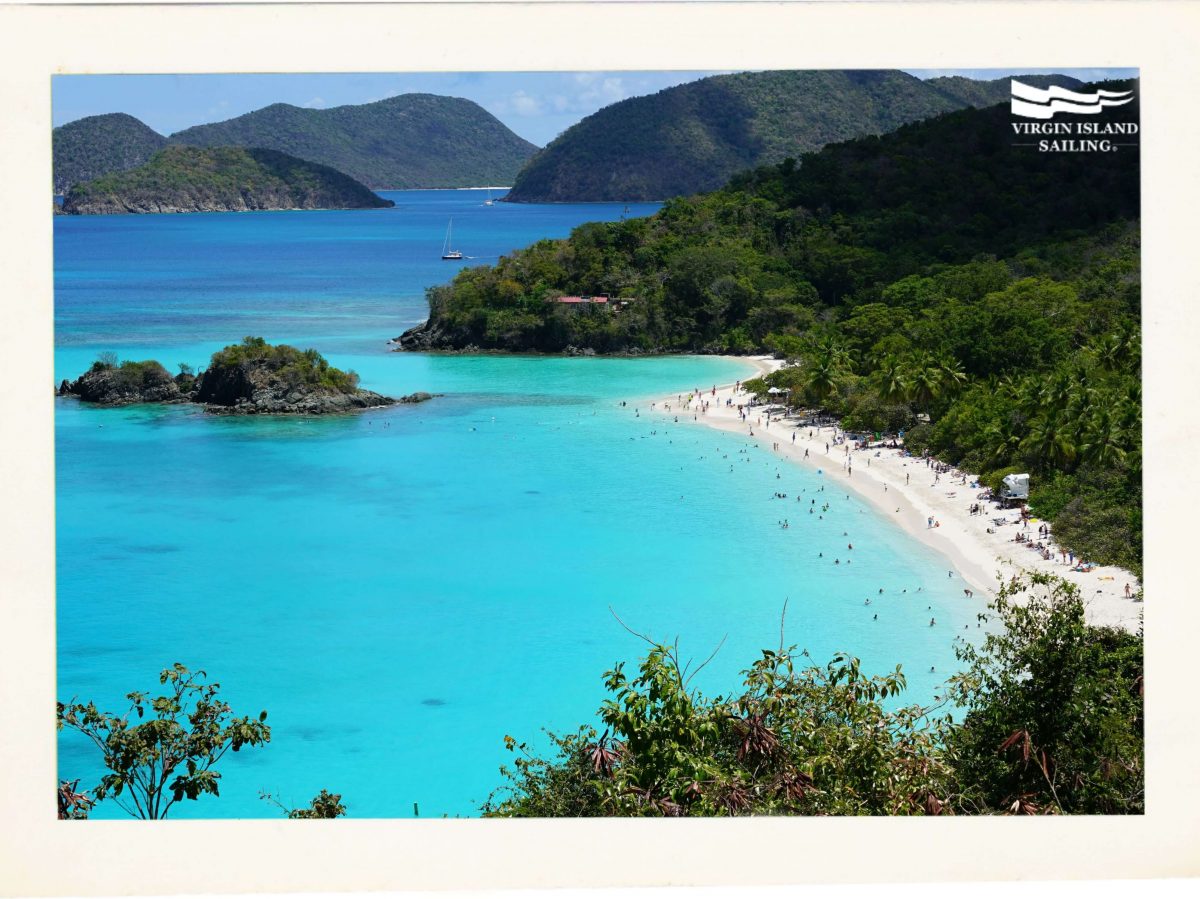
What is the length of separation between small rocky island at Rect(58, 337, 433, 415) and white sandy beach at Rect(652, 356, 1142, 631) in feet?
22.8

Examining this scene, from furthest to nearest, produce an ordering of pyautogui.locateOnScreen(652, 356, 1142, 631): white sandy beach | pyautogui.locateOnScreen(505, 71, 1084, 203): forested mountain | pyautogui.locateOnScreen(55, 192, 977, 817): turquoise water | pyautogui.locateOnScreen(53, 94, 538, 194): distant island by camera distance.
Result: pyautogui.locateOnScreen(505, 71, 1084, 203): forested mountain, pyautogui.locateOnScreen(53, 94, 538, 194): distant island, pyautogui.locateOnScreen(652, 356, 1142, 631): white sandy beach, pyautogui.locateOnScreen(55, 192, 977, 817): turquoise water

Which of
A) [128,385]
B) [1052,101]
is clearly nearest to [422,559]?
[1052,101]

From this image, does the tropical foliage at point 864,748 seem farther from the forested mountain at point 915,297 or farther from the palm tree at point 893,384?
the palm tree at point 893,384

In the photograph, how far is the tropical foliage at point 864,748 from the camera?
5452mm

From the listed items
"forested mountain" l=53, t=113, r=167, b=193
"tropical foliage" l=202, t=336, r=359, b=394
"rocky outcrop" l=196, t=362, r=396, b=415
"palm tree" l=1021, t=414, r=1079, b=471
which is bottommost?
"palm tree" l=1021, t=414, r=1079, b=471

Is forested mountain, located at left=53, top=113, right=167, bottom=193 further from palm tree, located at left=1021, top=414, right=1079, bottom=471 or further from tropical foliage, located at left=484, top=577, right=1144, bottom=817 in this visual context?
tropical foliage, located at left=484, top=577, right=1144, bottom=817

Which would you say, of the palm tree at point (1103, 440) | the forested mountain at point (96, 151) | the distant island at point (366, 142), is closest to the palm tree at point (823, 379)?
the palm tree at point (1103, 440)

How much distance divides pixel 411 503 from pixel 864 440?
26.9 ft

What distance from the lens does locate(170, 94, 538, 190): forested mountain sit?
3453cm

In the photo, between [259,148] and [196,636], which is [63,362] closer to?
[259,148]

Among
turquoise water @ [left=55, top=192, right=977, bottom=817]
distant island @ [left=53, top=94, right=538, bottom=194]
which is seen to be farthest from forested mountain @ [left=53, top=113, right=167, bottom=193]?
turquoise water @ [left=55, top=192, right=977, bottom=817]

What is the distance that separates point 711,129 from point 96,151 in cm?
1832

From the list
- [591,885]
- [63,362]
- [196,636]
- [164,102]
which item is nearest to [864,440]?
[196,636]

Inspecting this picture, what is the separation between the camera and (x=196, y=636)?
14930mm
